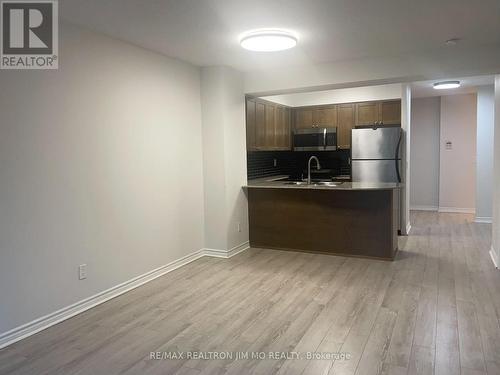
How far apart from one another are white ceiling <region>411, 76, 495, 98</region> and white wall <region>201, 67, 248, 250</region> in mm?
3348

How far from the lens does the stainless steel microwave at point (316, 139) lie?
666cm

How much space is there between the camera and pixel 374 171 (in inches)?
232

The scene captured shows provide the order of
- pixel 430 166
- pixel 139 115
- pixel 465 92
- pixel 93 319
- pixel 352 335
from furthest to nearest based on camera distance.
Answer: pixel 430 166 → pixel 465 92 → pixel 139 115 → pixel 93 319 → pixel 352 335

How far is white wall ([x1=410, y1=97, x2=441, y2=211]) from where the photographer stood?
26.4ft

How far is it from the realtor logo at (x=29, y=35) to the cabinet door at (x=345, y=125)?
477cm

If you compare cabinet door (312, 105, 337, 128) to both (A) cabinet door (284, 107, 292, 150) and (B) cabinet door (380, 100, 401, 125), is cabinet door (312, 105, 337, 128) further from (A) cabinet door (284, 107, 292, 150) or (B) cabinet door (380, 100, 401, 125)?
(B) cabinet door (380, 100, 401, 125)

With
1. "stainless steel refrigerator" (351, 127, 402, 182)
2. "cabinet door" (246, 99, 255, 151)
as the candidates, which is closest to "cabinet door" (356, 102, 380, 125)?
"stainless steel refrigerator" (351, 127, 402, 182)

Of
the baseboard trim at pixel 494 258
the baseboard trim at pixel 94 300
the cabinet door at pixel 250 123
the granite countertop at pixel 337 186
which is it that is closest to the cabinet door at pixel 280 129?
the cabinet door at pixel 250 123

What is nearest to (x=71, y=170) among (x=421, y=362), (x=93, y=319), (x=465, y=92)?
(x=93, y=319)

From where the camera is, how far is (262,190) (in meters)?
5.20

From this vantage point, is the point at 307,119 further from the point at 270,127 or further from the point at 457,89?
the point at 457,89

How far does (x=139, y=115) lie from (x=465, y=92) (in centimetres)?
648

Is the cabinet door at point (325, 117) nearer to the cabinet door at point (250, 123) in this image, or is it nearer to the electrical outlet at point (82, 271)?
the cabinet door at point (250, 123)

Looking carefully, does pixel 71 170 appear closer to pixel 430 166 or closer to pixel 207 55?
pixel 207 55
